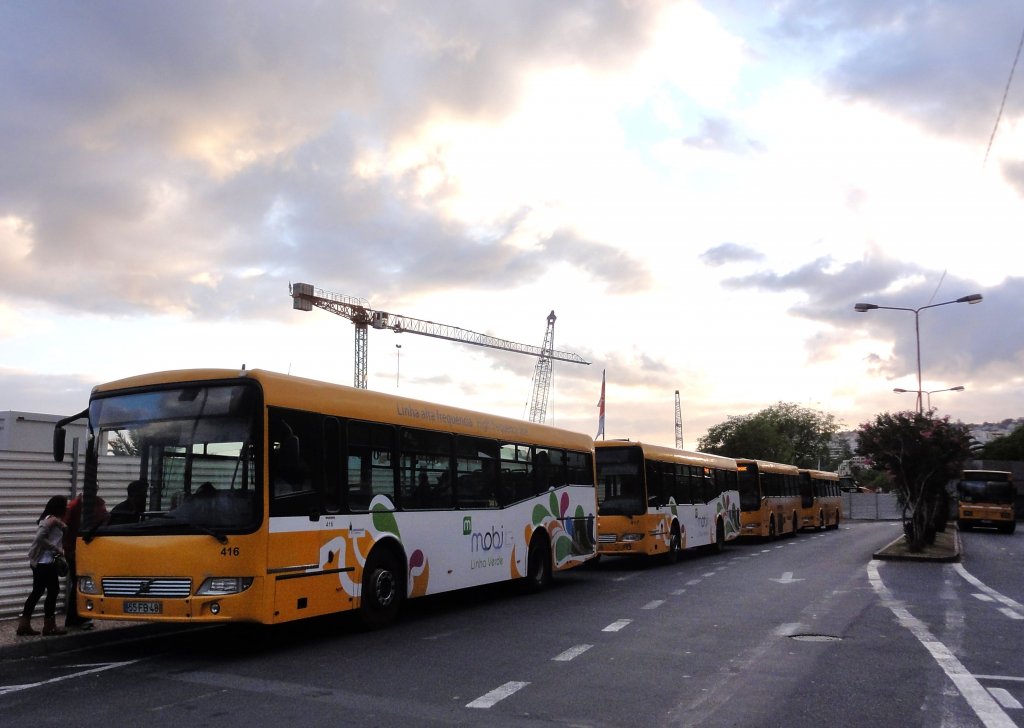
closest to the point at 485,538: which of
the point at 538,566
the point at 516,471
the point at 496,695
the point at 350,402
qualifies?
the point at 516,471

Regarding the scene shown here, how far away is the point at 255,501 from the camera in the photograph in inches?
400

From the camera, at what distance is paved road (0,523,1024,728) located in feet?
24.9

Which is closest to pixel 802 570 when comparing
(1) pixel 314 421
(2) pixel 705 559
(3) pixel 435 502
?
(2) pixel 705 559

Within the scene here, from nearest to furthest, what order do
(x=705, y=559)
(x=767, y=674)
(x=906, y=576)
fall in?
(x=767, y=674) → (x=906, y=576) → (x=705, y=559)

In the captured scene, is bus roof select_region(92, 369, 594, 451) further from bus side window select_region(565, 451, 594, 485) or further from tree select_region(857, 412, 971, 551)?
tree select_region(857, 412, 971, 551)

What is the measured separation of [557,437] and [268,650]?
892cm

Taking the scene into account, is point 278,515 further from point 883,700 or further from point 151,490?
point 883,700

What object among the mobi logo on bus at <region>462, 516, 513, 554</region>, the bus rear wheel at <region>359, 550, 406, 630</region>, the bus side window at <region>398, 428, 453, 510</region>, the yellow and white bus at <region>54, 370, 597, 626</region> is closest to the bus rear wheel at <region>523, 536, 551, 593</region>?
the mobi logo on bus at <region>462, 516, 513, 554</region>

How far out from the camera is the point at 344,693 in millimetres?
8383

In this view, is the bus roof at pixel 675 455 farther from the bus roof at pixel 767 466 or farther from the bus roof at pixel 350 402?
the bus roof at pixel 350 402

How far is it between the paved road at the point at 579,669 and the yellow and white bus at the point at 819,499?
27935mm

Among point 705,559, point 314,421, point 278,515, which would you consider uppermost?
point 314,421

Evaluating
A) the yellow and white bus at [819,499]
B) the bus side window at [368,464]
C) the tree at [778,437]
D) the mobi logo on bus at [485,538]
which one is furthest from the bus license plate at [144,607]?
the tree at [778,437]

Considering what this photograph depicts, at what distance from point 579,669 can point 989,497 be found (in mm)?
43086
